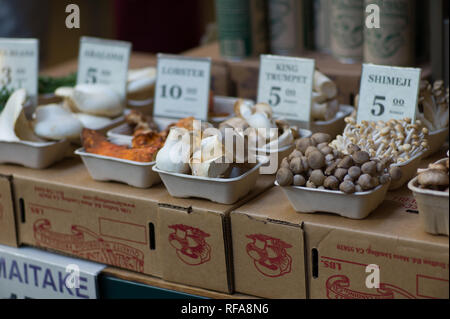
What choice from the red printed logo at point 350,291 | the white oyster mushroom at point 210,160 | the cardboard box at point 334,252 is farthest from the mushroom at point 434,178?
the white oyster mushroom at point 210,160

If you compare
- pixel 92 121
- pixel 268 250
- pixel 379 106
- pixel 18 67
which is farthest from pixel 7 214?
pixel 379 106

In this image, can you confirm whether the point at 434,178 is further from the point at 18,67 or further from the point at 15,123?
the point at 18,67

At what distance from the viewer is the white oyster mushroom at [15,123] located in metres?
1.69

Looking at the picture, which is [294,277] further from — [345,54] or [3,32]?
[3,32]

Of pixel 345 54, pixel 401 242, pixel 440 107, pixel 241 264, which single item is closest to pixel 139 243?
pixel 241 264

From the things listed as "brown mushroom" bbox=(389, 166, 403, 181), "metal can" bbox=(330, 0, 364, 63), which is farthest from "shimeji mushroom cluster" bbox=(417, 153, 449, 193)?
"metal can" bbox=(330, 0, 364, 63)

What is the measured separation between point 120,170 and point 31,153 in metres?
0.30

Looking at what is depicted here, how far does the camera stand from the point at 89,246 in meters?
1.62

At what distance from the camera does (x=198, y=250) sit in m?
1.45

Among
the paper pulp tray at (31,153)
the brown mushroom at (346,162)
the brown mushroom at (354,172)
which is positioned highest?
the brown mushroom at (346,162)

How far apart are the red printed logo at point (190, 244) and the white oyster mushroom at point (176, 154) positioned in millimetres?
133

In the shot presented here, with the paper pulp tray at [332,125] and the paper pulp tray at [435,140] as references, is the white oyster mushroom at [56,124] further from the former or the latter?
the paper pulp tray at [435,140]
